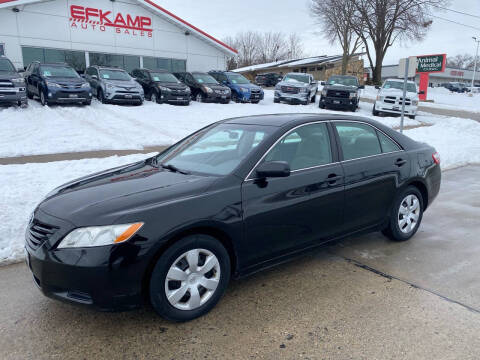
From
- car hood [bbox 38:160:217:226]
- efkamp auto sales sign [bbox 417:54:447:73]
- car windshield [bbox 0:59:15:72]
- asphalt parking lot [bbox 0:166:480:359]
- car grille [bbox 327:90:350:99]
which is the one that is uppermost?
efkamp auto sales sign [bbox 417:54:447:73]

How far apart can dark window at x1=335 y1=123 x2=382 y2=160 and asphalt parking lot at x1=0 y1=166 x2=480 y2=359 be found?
45.1 inches

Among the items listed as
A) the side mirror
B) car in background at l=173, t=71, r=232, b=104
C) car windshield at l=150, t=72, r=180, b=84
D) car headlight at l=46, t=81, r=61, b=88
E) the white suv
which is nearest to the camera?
the side mirror

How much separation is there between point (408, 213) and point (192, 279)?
2.99 m

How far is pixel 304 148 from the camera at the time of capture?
3.86 meters

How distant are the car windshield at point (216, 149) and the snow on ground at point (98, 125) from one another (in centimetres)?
642

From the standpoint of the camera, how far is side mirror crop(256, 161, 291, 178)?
3.29m

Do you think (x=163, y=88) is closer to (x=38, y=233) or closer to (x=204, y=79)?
(x=204, y=79)

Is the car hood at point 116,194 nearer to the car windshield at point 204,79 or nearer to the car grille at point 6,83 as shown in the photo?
the car grille at point 6,83

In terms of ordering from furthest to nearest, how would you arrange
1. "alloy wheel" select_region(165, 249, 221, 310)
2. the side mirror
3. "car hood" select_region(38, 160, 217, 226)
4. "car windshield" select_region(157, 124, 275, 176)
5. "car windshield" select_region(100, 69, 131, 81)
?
"car windshield" select_region(100, 69, 131, 81) < "car windshield" select_region(157, 124, 275, 176) < the side mirror < "alloy wheel" select_region(165, 249, 221, 310) < "car hood" select_region(38, 160, 217, 226)

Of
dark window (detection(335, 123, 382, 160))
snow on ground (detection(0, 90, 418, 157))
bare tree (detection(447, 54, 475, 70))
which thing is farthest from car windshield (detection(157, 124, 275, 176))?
bare tree (detection(447, 54, 475, 70))

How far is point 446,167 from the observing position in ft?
30.6

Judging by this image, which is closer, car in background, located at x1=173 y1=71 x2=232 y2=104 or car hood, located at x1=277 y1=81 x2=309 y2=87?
car in background, located at x1=173 y1=71 x2=232 y2=104

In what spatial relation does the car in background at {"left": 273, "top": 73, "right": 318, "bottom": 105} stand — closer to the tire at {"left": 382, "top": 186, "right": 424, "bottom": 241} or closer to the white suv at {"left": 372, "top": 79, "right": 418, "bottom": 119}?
the white suv at {"left": 372, "top": 79, "right": 418, "bottom": 119}

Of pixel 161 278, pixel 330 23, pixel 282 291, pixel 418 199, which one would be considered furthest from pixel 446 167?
pixel 330 23
